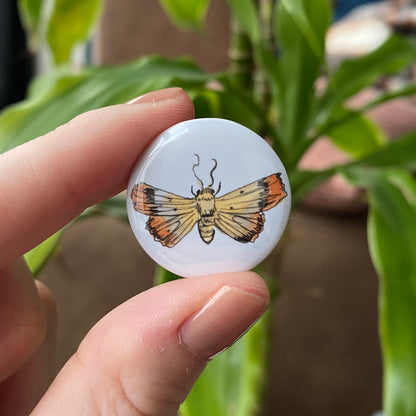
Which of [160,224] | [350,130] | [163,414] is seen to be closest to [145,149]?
[160,224]

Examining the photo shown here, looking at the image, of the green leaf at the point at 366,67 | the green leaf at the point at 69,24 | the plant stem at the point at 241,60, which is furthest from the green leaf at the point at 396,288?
the green leaf at the point at 69,24

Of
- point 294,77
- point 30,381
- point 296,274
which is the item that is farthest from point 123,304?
point 296,274

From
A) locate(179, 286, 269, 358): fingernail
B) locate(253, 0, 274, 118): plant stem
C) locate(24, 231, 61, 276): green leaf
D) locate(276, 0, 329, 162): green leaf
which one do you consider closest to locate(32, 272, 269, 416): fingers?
locate(179, 286, 269, 358): fingernail

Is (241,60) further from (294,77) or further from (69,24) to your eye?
(69,24)

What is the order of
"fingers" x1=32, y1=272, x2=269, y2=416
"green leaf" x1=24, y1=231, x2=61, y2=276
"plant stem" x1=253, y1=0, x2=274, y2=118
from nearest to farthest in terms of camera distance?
"fingers" x1=32, y1=272, x2=269, y2=416
"green leaf" x1=24, y1=231, x2=61, y2=276
"plant stem" x1=253, y1=0, x2=274, y2=118

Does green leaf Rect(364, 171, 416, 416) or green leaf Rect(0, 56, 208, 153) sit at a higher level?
green leaf Rect(0, 56, 208, 153)

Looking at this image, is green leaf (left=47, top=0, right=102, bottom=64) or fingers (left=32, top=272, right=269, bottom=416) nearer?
fingers (left=32, top=272, right=269, bottom=416)

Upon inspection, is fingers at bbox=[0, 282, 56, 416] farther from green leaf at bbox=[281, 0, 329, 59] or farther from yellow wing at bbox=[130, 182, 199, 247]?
green leaf at bbox=[281, 0, 329, 59]
